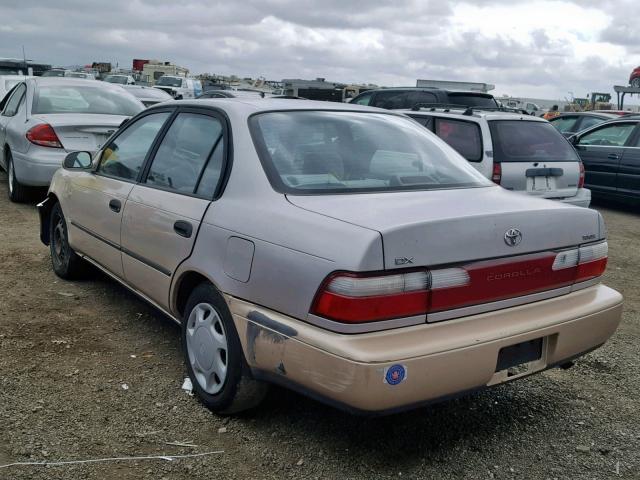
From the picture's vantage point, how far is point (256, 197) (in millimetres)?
3080

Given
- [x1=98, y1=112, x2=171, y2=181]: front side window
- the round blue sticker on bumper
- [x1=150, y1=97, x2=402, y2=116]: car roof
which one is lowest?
the round blue sticker on bumper

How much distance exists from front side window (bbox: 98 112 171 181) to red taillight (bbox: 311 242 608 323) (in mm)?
2030

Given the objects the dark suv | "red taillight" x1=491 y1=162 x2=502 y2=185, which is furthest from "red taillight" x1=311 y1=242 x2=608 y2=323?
the dark suv

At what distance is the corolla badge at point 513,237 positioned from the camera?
285cm

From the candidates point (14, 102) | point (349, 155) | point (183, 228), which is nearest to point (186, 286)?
point (183, 228)

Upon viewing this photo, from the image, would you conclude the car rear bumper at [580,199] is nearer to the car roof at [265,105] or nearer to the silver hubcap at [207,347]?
the car roof at [265,105]

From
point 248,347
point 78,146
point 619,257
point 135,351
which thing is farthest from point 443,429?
point 78,146

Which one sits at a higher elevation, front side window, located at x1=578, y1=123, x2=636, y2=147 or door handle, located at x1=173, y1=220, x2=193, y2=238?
front side window, located at x1=578, y1=123, x2=636, y2=147

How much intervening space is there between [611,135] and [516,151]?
172 inches

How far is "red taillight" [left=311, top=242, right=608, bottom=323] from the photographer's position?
2553mm

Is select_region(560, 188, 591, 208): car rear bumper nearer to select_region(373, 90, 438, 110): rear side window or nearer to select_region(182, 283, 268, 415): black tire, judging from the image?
select_region(373, 90, 438, 110): rear side window

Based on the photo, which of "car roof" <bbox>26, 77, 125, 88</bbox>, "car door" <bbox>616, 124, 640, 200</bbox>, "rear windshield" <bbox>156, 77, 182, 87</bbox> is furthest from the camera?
"rear windshield" <bbox>156, 77, 182, 87</bbox>

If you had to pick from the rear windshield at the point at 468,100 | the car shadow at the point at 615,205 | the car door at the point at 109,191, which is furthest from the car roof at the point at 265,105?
the rear windshield at the point at 468,100

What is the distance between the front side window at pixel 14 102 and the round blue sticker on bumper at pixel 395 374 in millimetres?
7770
